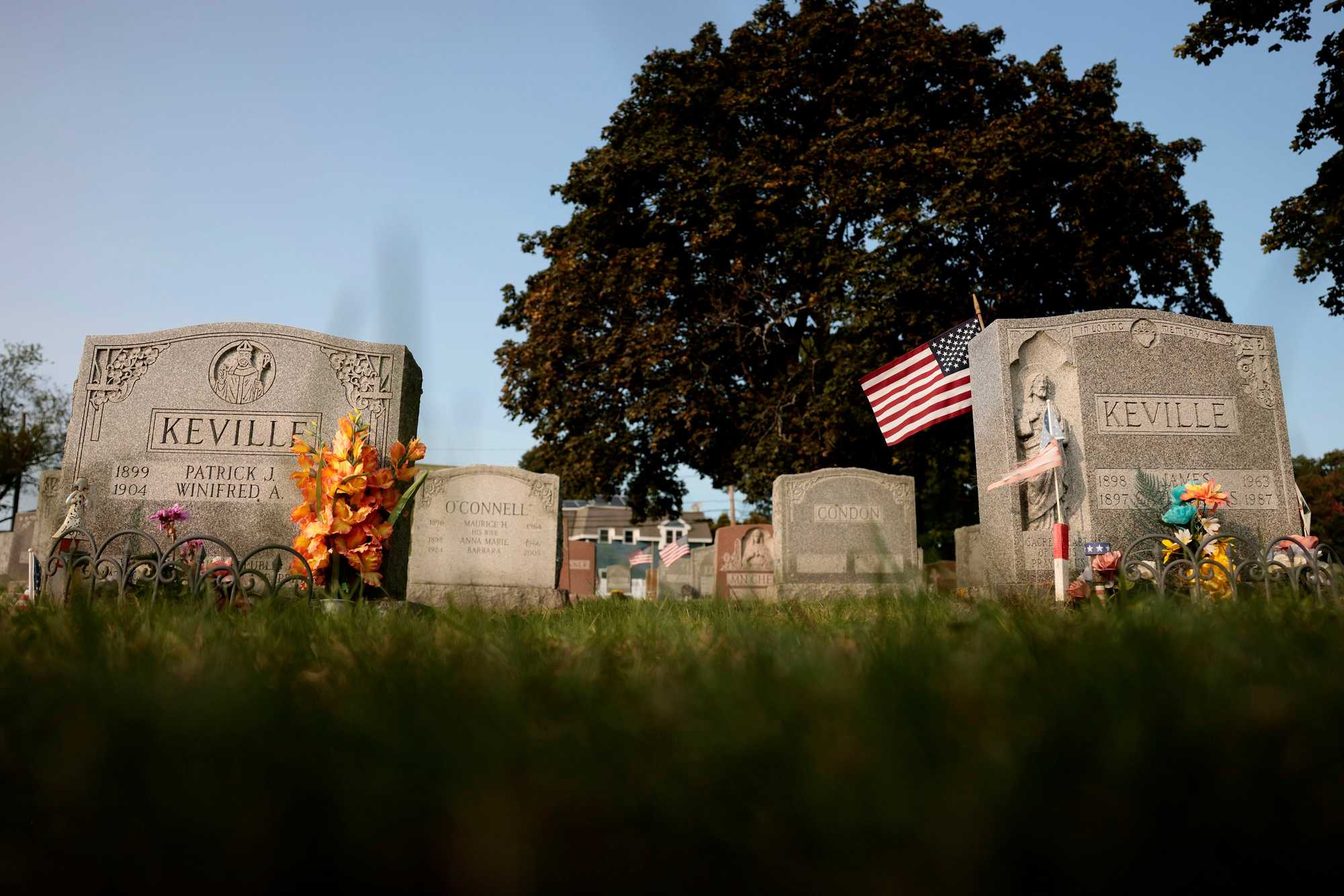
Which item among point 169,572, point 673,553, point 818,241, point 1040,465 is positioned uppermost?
point 818,241

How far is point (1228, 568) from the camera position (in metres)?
6.03

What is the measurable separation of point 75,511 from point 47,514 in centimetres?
95

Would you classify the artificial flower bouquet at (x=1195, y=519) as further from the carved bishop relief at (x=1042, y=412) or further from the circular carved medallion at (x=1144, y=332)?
the circular carved medallion at (x=1144, y=332)

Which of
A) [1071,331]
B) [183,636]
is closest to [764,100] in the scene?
[1071,331]

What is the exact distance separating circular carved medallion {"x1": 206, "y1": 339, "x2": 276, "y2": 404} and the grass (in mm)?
6928

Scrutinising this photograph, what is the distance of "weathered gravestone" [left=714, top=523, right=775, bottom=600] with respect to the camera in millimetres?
14922

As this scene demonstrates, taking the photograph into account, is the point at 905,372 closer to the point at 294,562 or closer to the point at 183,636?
the point at 294,562

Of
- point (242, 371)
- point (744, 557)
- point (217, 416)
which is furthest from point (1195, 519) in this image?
point (217, 416)

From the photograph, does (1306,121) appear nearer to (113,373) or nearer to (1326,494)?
(113,373)

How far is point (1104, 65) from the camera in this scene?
53.6ft

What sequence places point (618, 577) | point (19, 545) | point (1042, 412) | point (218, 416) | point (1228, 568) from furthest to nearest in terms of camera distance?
point (618, 577), point (19, 545), point (1042, 412), point (218, 416), point (1228, 568)

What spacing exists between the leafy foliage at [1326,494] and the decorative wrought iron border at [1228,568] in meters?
27.4

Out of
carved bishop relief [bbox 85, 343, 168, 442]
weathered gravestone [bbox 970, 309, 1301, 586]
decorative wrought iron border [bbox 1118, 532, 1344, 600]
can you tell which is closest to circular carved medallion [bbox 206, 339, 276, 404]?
carved bishop relief [bbox 85, 343, 168, 442]

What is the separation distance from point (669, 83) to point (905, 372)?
963 centimetres
